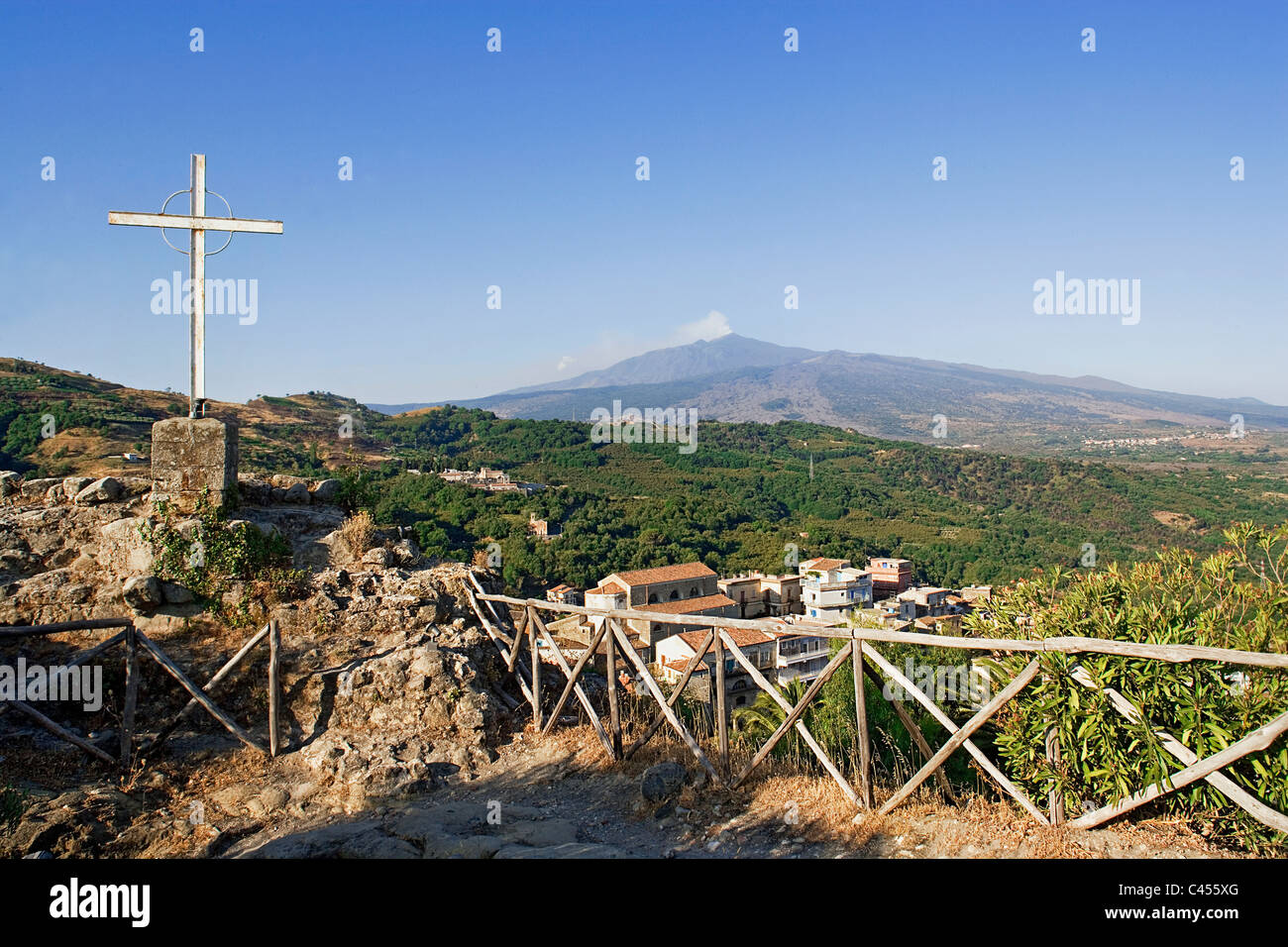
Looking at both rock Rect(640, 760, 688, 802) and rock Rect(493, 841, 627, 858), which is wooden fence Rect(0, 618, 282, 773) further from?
rock Rect(640, 760, 688, 802)

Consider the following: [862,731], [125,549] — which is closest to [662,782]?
[862,731]

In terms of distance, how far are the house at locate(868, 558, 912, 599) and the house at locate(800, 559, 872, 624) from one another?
3.30 meters

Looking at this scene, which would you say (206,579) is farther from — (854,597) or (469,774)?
(854,597)

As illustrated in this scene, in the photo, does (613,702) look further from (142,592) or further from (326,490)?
(326,490)

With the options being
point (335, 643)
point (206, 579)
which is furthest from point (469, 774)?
point (206, 579)

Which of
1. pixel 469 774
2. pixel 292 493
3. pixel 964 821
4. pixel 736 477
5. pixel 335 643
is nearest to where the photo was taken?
pixel 964 821

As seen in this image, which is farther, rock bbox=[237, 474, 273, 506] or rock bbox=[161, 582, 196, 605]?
rock bbox=[237, 474, 273, 506]

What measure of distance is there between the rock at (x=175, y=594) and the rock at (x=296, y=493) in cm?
190

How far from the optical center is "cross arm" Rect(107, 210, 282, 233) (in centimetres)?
812

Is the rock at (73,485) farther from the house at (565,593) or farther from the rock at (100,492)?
the house at (565,593)

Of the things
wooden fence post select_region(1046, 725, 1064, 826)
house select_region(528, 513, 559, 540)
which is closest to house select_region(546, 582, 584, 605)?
house select_region(528, 513, 559, 540)

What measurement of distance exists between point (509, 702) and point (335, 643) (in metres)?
1.72

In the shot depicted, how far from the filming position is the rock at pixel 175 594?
→ 7805mm
